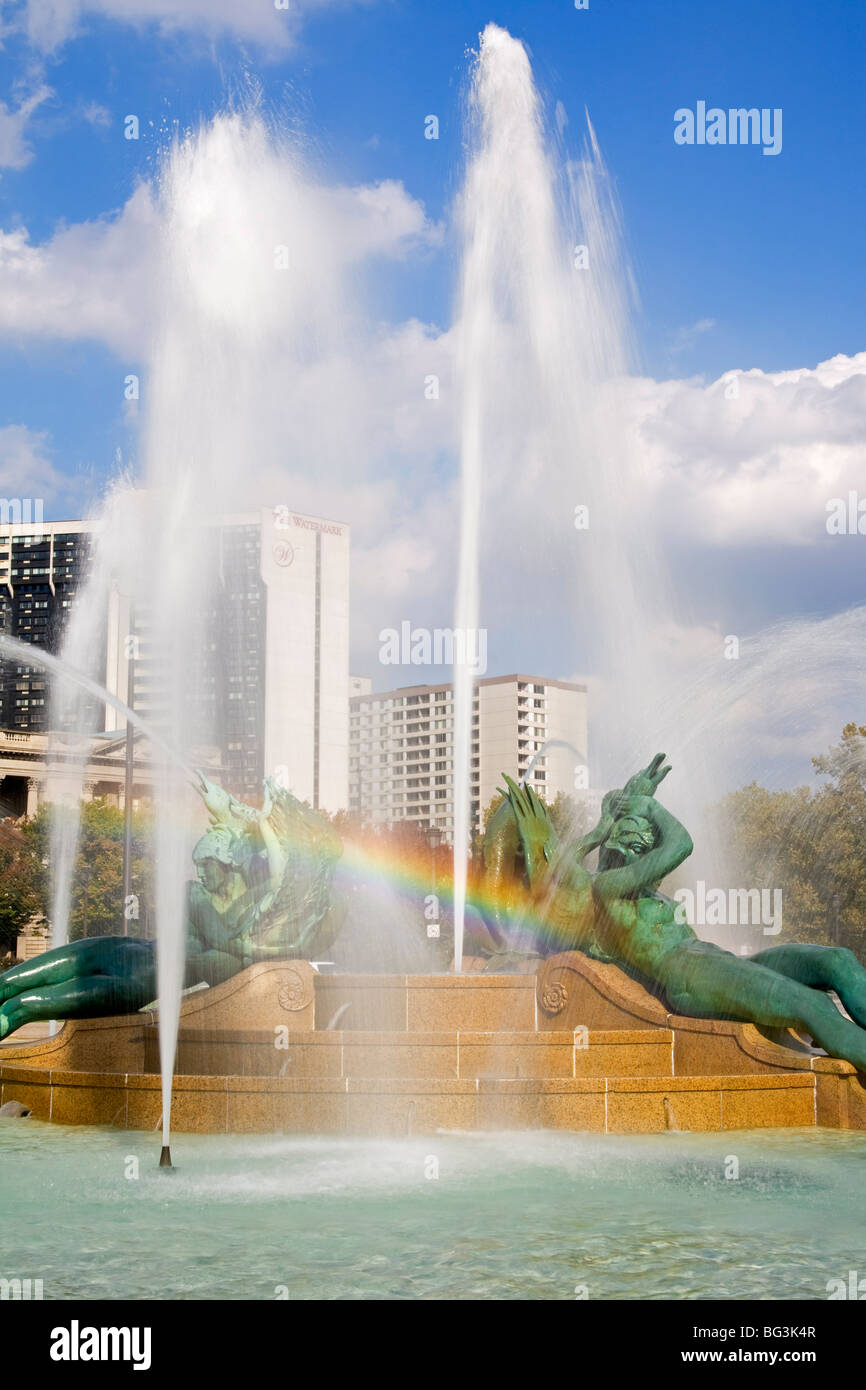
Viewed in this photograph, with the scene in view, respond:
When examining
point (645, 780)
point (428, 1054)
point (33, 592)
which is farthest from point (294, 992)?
point (33, 592)

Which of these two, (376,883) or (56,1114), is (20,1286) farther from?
(376,883)

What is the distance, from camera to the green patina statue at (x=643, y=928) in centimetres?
1348

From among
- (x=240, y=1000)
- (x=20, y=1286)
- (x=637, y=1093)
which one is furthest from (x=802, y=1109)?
(x=20, y=1286)

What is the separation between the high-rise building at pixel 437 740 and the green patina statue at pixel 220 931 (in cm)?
10281

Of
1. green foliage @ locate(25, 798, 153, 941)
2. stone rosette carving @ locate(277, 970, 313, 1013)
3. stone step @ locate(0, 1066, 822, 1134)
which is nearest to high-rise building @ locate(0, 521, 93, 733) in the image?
green foliage @ locate(25, 798, 153, 941)

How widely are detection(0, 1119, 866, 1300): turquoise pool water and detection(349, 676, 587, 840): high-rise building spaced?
349 ft

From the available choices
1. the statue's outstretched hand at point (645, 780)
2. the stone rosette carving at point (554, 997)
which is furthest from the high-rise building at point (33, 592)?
the stone rosette carving at point (554, 997)

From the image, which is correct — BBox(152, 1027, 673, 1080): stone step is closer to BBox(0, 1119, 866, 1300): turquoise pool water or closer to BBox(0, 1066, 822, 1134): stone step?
BBox(0, 1066, 822, 1134): stone step

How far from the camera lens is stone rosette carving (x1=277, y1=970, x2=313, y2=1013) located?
48.1 ft

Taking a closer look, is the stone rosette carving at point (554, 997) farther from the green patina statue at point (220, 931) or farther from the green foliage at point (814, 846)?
the green foliage at point (814, 846)

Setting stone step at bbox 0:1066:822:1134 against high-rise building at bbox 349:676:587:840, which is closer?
stone step at bbox 0:1066:822:1134

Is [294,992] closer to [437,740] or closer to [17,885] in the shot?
[17,885]

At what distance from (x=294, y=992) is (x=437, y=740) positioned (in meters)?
144

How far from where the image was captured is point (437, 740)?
520 feet
